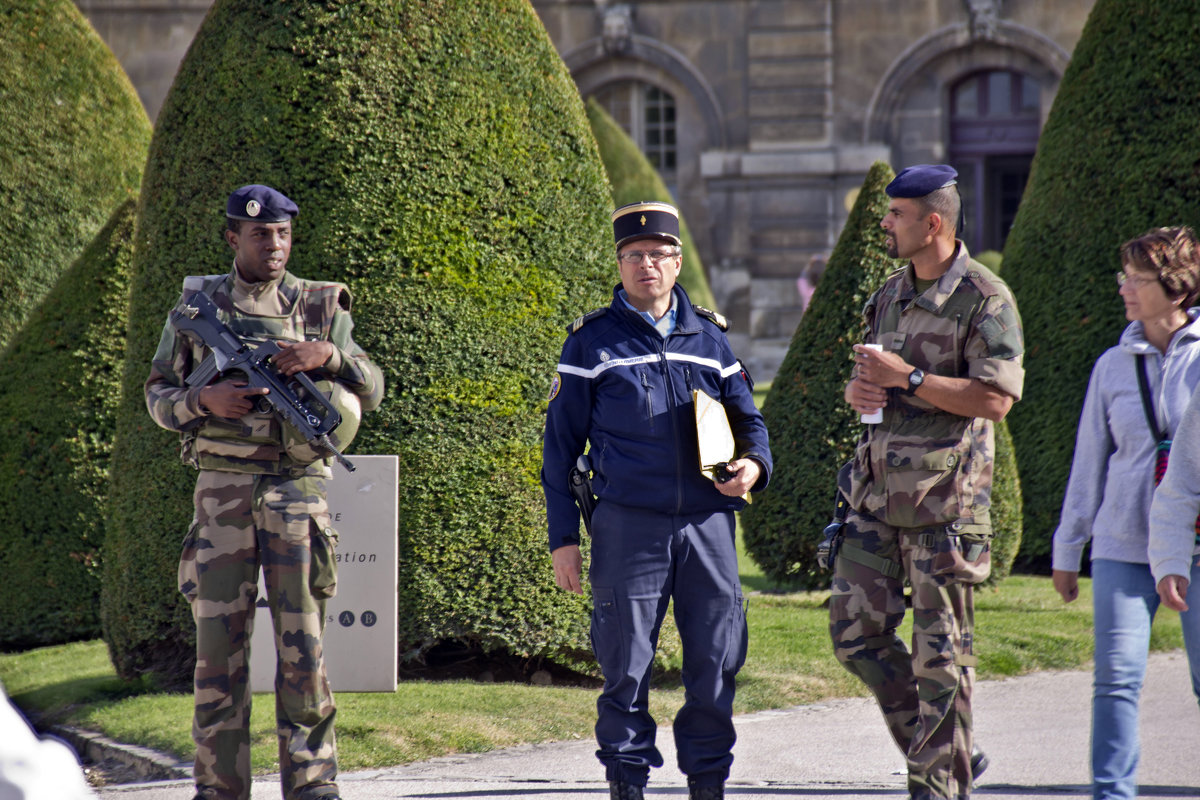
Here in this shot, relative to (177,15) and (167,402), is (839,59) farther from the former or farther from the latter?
(167,402)

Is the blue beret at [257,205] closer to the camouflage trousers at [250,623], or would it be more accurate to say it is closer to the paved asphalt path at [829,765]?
the camouflage trousers at [250,623]

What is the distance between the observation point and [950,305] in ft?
12.7

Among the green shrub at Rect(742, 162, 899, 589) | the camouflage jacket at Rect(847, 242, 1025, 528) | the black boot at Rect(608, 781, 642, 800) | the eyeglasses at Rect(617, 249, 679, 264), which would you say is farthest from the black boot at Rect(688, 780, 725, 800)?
the green shrub at Rect(742, 162, 899, 589)

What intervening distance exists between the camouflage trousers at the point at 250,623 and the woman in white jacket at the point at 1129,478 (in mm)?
2212

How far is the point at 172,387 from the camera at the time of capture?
13.7 feet

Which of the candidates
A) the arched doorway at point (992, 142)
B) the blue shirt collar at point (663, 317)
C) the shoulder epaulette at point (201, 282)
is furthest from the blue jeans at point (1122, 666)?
the arched doorway at point (992, 142)

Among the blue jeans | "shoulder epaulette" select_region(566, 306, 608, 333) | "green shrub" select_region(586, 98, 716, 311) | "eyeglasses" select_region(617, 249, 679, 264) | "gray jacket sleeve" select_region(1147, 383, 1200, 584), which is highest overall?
"green shrub" select_region(586, 98, 716, 311)

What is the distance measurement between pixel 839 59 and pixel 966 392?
1969cm

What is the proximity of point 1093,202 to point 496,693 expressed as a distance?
17.1 ft

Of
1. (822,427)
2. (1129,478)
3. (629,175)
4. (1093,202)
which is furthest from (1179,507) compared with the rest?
(629,175)

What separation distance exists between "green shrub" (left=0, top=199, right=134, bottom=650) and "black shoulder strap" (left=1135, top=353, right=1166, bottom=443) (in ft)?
18.0

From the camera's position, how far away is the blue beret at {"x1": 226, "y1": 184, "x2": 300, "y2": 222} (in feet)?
13.5

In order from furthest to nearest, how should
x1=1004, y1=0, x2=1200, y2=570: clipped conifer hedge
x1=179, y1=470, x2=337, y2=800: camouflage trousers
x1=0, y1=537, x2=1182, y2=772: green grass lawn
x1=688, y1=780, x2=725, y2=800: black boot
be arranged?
x1=1004, y1=0, x2=1200, y2=570: clipped conifer hedge → x1=0, y1=537, x2=1182, y2=772: green grass lawn → x1=179, y1=470, x2=337, y2=800: camouflage trousers → x1=688, y1=780, x2=725, y2=800: black boot

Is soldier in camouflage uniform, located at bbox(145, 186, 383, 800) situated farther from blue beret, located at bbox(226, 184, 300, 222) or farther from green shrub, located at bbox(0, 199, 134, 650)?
green shrub, located at bbox(0, 199, 134, 650)
